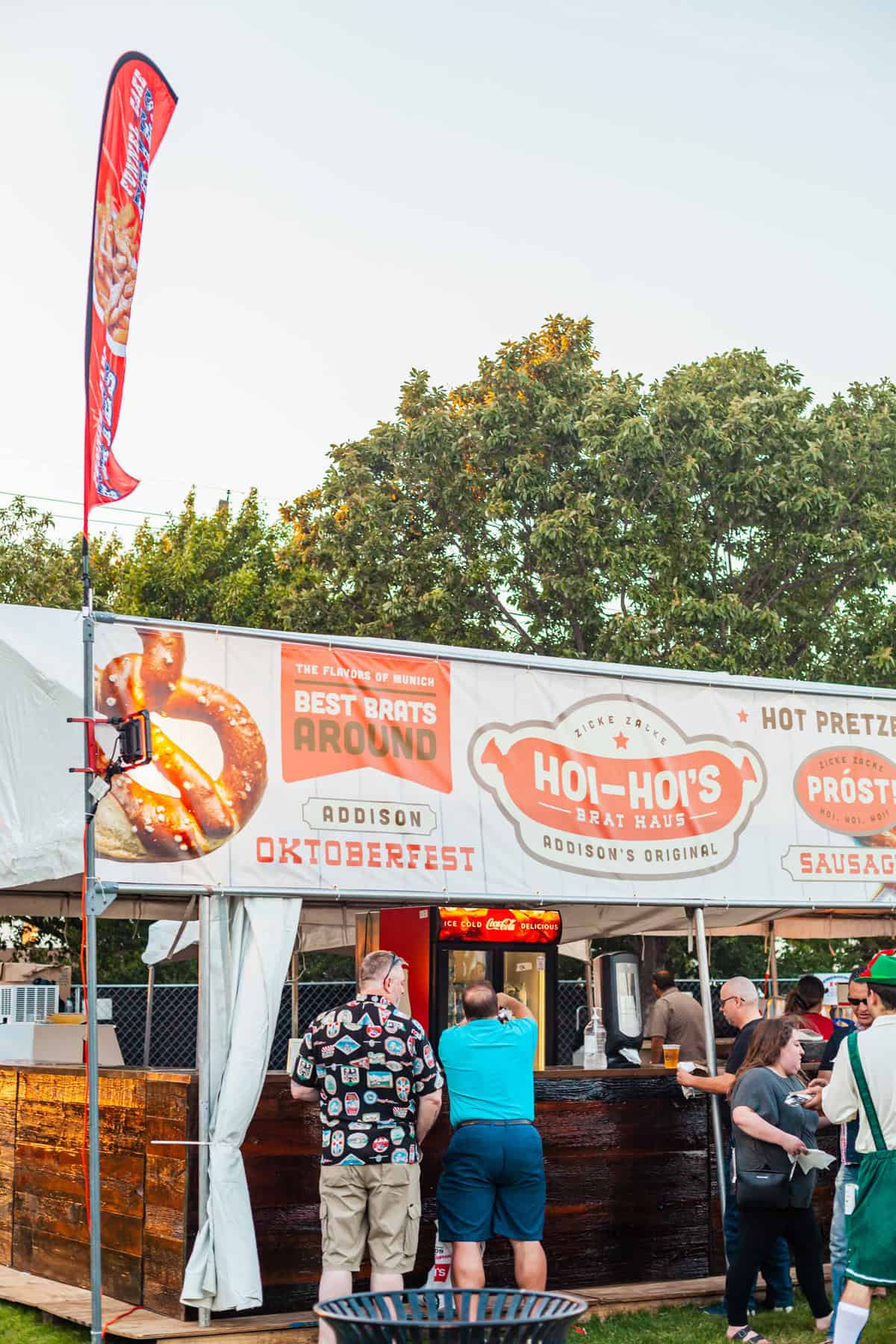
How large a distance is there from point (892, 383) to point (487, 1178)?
16511 millimetres

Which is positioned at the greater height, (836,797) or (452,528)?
(452,528)

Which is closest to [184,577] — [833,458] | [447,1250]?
[833,458]

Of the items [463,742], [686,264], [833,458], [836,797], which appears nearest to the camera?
[463,742]

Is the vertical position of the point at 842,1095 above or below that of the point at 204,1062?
below

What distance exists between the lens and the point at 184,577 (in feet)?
70.4

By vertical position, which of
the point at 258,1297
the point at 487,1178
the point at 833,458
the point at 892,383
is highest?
the point at 892,383

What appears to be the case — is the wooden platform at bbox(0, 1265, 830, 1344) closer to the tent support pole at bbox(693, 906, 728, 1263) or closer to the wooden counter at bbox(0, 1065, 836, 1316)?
the wooden counter at bbox(0, 1065, 836, 1316)

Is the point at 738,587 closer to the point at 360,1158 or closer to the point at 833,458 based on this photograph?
the point at 833,458

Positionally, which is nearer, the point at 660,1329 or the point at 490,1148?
the point at 490,1148

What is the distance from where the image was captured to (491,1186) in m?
6.83

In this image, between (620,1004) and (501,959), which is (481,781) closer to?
(501,959)

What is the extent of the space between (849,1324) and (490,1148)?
5.85ft

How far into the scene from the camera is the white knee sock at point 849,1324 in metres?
5.70

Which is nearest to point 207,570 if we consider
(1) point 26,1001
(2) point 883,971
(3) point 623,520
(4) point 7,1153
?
(3) point 623,520
